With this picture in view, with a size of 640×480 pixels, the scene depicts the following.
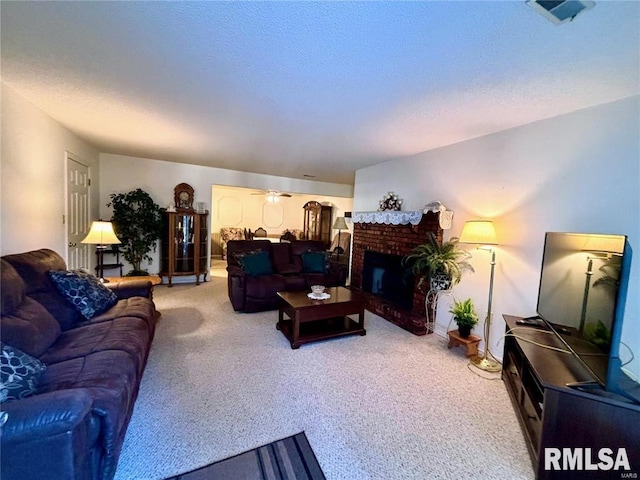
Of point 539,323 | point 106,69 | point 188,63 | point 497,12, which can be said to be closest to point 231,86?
point 188,63

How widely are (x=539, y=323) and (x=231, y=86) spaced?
3099 millimetres

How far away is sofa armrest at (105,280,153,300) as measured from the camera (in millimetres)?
2857

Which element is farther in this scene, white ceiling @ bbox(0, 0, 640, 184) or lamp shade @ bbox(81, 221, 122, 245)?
lamp shade @ bbox(81, 221, 122, 245)

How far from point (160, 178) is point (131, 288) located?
2852 mm

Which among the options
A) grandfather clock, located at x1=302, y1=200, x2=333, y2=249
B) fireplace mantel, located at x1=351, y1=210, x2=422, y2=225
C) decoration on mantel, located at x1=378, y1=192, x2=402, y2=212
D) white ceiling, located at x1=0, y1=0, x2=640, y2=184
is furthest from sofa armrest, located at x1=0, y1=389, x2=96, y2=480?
grandfather clock, located at x1=302, y1=200, x2=333, y2=249

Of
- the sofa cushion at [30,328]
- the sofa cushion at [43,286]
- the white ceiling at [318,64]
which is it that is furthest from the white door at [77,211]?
the sofa cushion at [30,328]

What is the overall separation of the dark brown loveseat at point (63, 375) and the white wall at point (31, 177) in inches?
13.4

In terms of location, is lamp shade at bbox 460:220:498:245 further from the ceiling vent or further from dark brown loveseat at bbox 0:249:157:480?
dark brown loveseat at bbox 0:249:157:480

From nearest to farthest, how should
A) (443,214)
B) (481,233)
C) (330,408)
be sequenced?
(330,408), (481,233), (443,214)

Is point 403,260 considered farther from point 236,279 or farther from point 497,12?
point 497,12

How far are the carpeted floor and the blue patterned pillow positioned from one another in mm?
668

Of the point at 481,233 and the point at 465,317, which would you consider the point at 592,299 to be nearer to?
the point at 481,233

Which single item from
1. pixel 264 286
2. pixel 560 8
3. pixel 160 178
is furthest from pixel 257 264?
pixel 560 8

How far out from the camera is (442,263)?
3.05 meters
